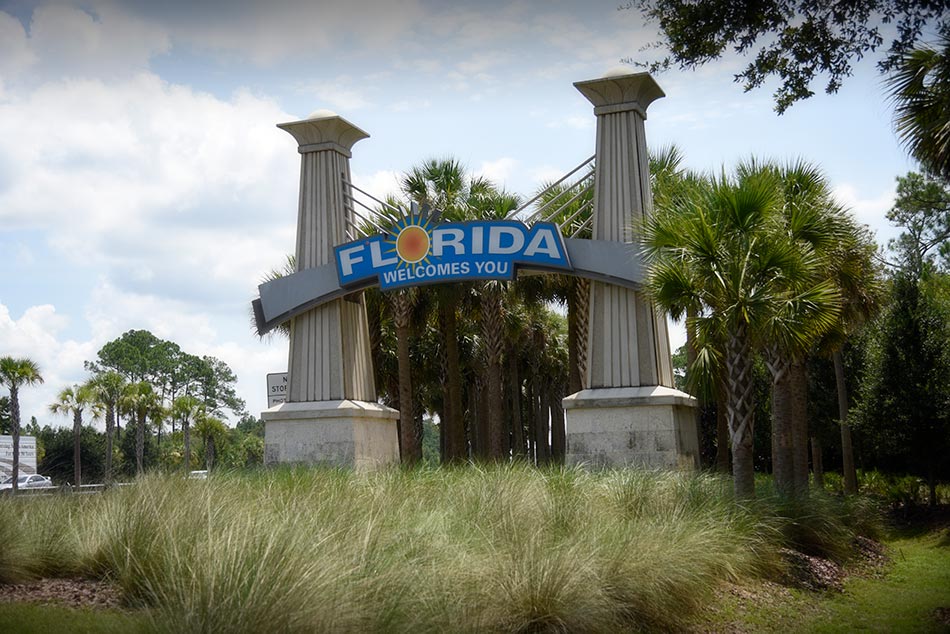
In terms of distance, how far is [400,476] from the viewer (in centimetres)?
1420

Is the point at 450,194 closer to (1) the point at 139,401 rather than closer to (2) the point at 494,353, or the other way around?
(2) the point at 494,353

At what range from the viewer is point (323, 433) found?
20141 millimetres

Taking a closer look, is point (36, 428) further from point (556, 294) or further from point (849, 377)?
point (849, 377)

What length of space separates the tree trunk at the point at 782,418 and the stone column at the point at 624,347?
5.51ft

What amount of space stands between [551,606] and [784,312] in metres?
8.02

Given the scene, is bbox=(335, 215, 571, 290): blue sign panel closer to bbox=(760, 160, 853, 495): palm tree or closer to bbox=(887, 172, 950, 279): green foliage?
bbox=(760, 160, 853, 495): palm tree

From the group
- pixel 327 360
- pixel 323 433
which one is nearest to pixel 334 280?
pixel 327 360

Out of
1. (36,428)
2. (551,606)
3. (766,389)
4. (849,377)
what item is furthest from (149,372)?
(551,606)

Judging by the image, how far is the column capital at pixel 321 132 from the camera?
21.2m

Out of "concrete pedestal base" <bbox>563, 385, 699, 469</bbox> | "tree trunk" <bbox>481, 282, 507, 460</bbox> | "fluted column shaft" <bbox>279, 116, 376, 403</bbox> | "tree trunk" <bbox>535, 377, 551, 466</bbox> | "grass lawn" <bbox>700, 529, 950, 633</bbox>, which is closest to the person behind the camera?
"grass lawn" <bbox>700, 529, 950, 633</bbox>

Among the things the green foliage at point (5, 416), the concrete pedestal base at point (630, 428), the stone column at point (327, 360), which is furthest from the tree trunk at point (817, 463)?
the green foliage at point (5, 416)

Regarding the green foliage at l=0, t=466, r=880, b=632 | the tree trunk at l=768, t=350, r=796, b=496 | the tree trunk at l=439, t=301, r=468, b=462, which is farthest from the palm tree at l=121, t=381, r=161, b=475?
the green foliage at l=0, t=466, r=880, b=632

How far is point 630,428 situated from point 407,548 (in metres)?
9.65

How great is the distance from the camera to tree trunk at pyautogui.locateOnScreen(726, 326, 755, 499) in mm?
15266
